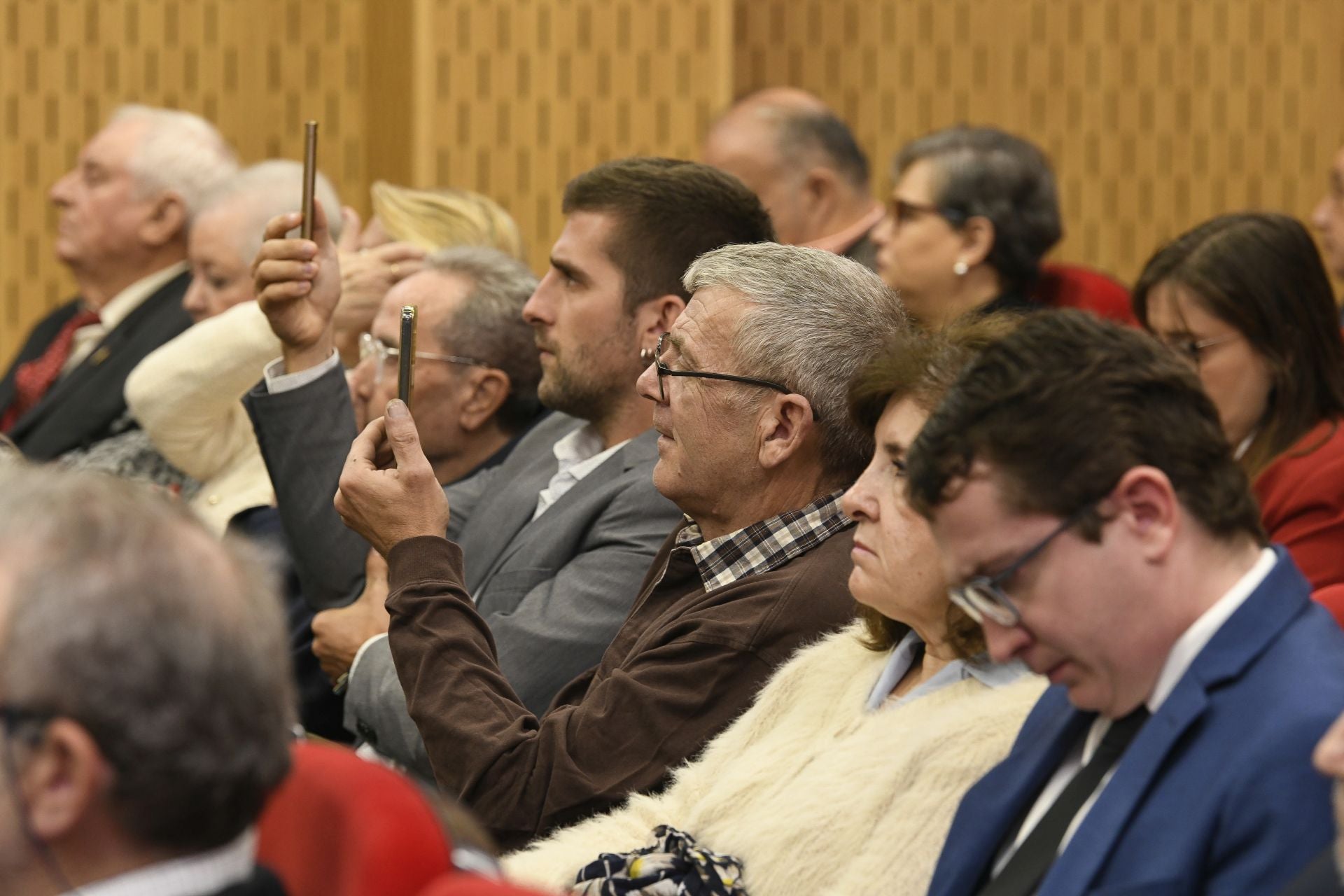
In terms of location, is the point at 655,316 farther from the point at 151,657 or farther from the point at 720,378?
the point at 151,657

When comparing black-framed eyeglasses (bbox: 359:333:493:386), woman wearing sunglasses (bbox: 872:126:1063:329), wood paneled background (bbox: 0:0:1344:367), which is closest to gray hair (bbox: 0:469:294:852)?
black-framed eyeglasses (bbox: 359:333:493:386)

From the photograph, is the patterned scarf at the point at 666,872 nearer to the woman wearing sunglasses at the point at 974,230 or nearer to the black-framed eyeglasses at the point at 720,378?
the black-framed eyeglasses at the point at 720,378

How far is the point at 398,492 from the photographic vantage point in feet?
7.25

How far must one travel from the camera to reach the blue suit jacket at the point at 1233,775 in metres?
1.30

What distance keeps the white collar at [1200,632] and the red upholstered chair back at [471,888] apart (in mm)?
641

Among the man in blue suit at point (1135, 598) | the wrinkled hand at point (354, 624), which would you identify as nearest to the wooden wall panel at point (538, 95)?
the wrinkled hand at point (354, 624)

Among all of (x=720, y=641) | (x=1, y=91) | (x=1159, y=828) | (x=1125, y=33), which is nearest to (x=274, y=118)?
(x=1, y=91)

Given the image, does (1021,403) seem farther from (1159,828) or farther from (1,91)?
(1,91)

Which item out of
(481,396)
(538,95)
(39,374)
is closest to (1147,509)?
(481,396)

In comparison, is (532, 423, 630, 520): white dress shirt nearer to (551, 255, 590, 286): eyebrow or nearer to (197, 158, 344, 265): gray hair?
(551, 255, 590, 286): eyebrow

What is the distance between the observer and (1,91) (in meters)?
5.40

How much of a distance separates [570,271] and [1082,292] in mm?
1703

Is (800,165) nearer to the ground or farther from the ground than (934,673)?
farther from the ground

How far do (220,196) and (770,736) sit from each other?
8.07 feet
